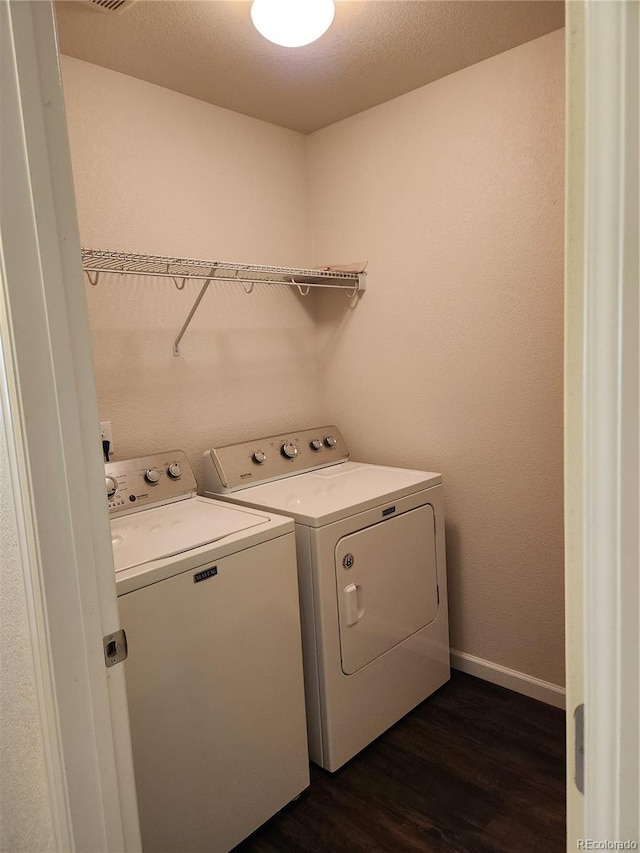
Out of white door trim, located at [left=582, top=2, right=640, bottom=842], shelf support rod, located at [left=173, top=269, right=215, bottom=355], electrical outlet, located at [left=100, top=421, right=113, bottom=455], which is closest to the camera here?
white door trim, located at [left=582, top=2, right=640, bottom=842]

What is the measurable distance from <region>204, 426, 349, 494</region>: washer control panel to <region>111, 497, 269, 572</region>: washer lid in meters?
0.17

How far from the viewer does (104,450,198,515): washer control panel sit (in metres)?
1.96

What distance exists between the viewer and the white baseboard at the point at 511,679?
2.21 m

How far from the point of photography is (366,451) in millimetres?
2742

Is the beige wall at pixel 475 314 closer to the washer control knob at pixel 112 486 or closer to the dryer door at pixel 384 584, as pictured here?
the dryer door at pixel 384 584

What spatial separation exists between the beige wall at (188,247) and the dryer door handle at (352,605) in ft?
2.77

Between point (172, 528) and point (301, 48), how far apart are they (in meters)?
1.68

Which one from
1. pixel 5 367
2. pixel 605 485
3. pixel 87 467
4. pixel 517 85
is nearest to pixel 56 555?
pixel 87 467

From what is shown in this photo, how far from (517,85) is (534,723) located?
234 centimetres

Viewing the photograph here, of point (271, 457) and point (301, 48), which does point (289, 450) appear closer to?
point (271, 457)

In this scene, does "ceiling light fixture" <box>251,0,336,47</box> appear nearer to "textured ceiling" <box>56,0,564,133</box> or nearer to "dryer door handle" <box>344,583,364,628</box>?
"textured ceiling" <box>56,0,564,133</box>

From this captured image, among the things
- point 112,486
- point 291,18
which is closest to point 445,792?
point 112,486

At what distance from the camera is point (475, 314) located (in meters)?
2.29

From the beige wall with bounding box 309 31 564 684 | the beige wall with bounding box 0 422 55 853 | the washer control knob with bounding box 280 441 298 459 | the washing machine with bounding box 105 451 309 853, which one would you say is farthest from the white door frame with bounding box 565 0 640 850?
the washer control knob with bounding box 280 441 298 459
